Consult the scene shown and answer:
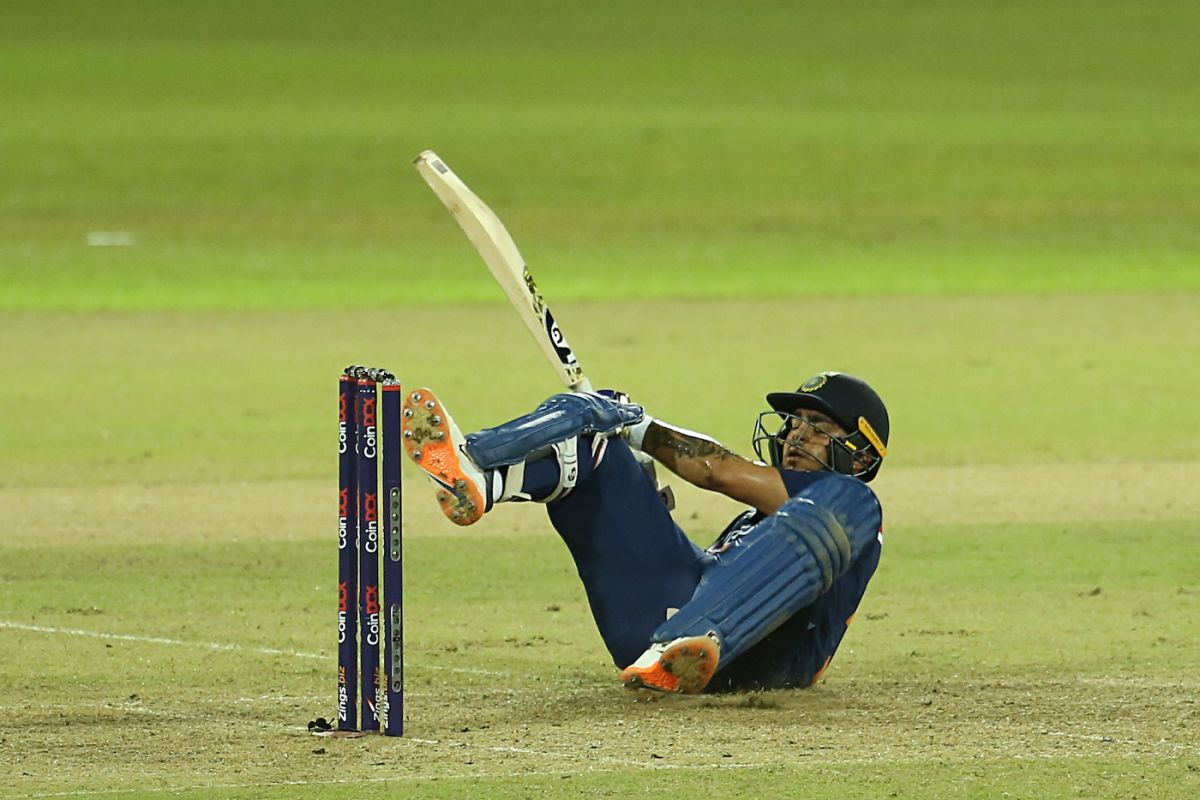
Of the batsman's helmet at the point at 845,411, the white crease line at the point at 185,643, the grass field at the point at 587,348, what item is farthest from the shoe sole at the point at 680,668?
the white crease line at the point at 185,643

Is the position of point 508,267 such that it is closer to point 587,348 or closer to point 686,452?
point 686,452

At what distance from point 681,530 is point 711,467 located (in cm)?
20

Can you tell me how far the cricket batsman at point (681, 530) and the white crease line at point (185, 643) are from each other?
3.00ft

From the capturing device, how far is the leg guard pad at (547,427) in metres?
5.43

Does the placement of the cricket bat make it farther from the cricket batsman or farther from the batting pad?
the batting pad

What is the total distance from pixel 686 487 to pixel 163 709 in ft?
18.1

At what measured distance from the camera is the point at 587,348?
16.7 m

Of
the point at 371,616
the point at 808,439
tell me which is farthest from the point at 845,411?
the point at 371,616

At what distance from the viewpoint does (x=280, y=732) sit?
5789 mm

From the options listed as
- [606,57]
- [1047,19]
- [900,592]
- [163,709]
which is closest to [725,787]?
[163,709]

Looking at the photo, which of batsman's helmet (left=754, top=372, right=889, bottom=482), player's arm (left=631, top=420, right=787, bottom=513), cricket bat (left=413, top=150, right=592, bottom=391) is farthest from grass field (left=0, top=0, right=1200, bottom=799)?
cricket bat (left=413, top=150, right=592, bottom=391)

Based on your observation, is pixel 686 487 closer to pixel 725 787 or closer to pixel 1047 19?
pixel 725 787

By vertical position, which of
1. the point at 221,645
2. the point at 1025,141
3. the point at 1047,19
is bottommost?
the point at 221,645

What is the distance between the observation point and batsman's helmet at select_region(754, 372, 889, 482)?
618 centimetres
